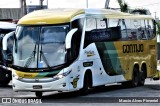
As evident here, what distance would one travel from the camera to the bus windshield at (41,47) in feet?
66.0

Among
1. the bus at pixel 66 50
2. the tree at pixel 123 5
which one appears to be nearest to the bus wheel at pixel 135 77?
the bus at pixel 66 50

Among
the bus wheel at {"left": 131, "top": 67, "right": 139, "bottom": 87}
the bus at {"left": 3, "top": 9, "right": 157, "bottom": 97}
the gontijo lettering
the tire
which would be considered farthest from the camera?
the tire

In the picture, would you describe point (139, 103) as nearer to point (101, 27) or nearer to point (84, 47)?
point (84, 47)

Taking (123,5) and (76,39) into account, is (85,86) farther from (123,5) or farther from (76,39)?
(123,5)

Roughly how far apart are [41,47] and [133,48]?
24.1 feet

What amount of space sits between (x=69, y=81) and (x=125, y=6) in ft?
101

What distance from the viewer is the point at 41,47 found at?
20266 millimetres

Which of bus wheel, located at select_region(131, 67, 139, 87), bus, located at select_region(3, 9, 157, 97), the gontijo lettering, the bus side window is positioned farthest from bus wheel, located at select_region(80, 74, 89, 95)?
bus wheel, located at select_region(131, 67, 139, 87)

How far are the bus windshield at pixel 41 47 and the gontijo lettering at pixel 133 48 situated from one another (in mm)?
5814

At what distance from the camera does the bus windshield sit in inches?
792

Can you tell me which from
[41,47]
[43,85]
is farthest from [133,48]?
[43,85]

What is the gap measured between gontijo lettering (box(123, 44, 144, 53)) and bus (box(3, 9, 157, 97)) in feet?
2.07

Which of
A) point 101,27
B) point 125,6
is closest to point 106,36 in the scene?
point 101,27

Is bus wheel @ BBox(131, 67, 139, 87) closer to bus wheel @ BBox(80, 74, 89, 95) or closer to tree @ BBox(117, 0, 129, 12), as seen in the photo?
bus wheel @ BBox(80, 74, 89, 95)
